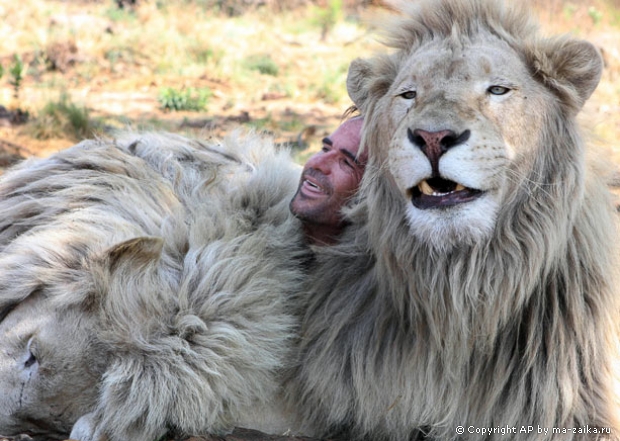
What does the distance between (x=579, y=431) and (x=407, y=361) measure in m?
0.76

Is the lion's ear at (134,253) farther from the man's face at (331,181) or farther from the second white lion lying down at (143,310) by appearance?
the man's face at (331,181)

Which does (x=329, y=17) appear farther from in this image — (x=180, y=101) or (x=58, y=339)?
(x=58, y=339)

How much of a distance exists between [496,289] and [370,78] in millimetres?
1132

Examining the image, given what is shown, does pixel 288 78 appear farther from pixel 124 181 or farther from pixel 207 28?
pixel 124 181

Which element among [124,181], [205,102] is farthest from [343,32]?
[124,181]

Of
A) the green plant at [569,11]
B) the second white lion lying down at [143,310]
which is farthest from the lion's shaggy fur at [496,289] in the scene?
the green plant at [569,11]

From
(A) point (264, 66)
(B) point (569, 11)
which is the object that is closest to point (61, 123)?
(A) point (264, 66)

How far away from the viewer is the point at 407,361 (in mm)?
3729

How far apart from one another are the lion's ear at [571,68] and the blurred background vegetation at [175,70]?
3707 mm

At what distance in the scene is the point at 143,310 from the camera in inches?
149

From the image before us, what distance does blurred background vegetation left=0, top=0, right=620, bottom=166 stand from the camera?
28.6 ft

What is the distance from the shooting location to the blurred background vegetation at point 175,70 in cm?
872

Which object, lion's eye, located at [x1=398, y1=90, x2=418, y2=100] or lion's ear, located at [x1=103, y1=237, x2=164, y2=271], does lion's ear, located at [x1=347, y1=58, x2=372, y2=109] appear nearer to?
lion's eye, located at [x1=398, y1=90, x2=418, y2=100]

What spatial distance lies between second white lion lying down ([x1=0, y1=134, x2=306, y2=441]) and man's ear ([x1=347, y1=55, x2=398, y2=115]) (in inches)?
32.9
